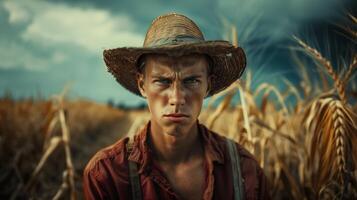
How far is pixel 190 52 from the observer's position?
231cm

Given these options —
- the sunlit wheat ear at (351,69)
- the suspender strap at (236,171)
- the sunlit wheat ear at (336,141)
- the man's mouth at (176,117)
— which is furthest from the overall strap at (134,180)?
the sunlit wheat ear at (351,69)

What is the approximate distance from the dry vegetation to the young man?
1.51 feet

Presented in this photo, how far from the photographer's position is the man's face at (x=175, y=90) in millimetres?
2287

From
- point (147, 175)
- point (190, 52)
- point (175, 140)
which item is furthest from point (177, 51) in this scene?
point (147, 175)

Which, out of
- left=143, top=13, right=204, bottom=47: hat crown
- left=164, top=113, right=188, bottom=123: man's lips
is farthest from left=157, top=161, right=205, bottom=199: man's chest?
left=143, top=13, right=204, bottom=47: hat crown

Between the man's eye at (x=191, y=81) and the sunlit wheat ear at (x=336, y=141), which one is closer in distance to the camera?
the man's eye at (x=191, y=81)

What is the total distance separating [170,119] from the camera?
2.29m

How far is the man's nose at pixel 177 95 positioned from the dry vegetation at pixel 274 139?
85cm

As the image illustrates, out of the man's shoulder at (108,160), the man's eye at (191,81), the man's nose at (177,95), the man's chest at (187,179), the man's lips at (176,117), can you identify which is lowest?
the man's chest at (187,179)

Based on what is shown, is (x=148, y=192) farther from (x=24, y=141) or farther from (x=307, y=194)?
(x=24, y=141)

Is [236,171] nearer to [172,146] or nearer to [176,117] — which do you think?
[172,146]

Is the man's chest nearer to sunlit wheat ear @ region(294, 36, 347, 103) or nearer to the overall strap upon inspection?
the overall strap

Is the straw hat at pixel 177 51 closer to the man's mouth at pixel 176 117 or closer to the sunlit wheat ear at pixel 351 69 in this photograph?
the man's mouth at pixel 176 117

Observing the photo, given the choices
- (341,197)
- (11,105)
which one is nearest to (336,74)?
(341,197)
